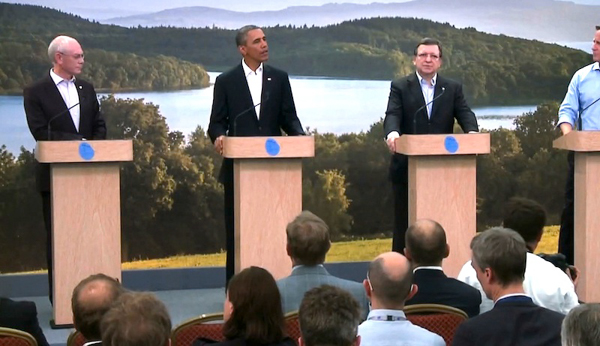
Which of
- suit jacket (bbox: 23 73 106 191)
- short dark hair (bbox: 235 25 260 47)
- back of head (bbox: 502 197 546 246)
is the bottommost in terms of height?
back of head (bbox: 502 197 546 246)

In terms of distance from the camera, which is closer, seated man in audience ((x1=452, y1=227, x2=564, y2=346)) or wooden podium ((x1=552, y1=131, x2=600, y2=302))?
seated man in audience ((x1=452, y1=227, x2=564, y2=346))

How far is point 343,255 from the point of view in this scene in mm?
7605

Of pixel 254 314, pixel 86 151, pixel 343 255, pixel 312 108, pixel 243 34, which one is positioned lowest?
pixel 343 255

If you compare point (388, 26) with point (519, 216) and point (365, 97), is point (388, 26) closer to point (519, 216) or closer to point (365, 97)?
point (365, 97)

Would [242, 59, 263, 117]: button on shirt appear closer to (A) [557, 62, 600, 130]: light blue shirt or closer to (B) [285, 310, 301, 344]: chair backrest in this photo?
(A) [557, 62, 600, 130]: light blue shirt

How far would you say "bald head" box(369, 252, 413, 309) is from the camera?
299 centimetres

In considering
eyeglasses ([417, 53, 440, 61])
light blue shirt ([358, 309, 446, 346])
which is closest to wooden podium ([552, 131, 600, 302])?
eyeglasses ([417, 53, 440, 61])

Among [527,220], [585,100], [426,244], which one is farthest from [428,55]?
[426,244]

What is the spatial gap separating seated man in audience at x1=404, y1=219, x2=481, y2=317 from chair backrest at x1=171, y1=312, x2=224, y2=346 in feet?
2.96

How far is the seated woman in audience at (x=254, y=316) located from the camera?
2.77 metres

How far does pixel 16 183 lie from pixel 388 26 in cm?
316

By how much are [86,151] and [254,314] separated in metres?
2.48

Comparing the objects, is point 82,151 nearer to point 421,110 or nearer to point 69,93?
point 69,93

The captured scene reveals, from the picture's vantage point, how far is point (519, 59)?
8195mm
